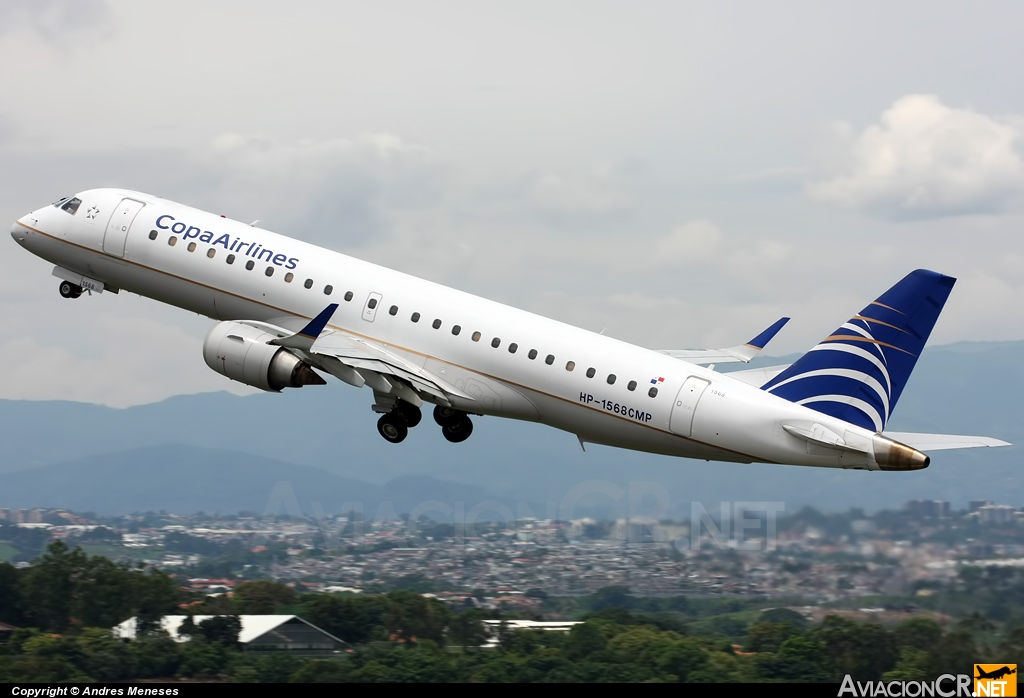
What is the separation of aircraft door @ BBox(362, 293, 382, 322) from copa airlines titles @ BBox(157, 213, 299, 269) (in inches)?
117

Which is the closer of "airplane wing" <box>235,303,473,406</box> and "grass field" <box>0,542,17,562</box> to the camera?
"airplane wing" <box>235,303,473,406</box>

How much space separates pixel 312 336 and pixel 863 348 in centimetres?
1714

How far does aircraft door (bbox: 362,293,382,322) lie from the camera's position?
42.9 metres

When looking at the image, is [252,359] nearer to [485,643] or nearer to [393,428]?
[393,428]

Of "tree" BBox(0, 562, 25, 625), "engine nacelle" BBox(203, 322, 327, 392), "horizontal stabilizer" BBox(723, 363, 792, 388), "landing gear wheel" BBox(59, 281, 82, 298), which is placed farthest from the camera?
"tree" BBox(0, 562, 25, 625)

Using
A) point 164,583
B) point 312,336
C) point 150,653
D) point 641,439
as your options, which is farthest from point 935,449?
point 164,583

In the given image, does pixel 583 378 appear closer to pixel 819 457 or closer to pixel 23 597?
pixel 819 457

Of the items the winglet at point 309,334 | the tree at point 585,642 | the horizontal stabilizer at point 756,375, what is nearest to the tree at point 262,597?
the tree at point 585,642

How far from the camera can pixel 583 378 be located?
40.4 meters

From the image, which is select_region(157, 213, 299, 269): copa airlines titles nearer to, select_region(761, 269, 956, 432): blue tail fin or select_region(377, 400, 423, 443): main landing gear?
select_region(377, 400, 423, 443): main landing gear

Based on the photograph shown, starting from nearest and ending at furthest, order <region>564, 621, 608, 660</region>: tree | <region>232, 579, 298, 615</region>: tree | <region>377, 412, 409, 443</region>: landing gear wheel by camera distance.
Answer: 1. <region>377, 412, 409, 443</region>: landing gear wheel
2. <region>564, 621, 608, 660</region>: tree
3. <region>232, 579, 298, 615</region>: tree

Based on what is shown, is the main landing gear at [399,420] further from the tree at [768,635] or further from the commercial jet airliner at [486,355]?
the tree at [768,635]

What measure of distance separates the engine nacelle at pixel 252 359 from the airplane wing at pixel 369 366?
45 centimetres

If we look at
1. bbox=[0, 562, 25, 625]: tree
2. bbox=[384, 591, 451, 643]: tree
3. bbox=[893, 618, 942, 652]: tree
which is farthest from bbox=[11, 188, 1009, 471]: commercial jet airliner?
bbox=[0, 562, 25, 625]: tree
